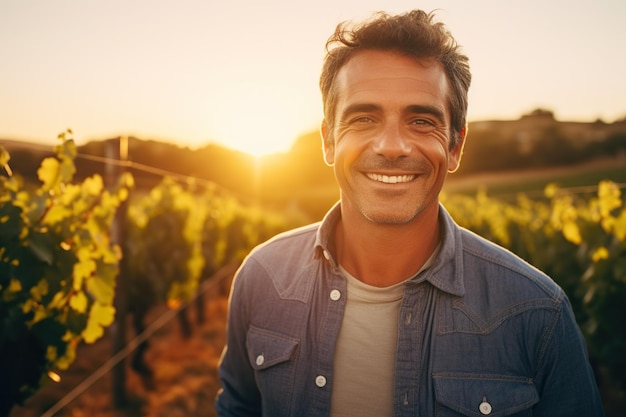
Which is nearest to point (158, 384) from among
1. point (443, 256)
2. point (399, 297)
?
point (399, 297)

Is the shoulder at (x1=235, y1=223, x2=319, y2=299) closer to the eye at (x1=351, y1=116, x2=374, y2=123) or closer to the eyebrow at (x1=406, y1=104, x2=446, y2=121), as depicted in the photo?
the eye at (x1=351, y1=116, x2=374, y2=123)

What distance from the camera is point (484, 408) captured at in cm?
161

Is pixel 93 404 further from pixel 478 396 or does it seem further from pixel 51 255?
pixel 478 396

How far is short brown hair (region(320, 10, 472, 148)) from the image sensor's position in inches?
71.4

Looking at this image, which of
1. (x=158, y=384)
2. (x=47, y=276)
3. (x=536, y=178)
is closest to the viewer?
(x=47, y=276)

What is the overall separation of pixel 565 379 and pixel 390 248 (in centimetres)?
68

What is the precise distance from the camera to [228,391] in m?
2.00

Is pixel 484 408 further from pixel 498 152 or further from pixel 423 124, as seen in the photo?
pixel 498 152

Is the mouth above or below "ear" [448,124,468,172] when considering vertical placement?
below

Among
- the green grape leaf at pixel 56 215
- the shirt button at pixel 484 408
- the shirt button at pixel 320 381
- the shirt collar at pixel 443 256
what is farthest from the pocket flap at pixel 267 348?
the green grape leaf at pixel 56 215

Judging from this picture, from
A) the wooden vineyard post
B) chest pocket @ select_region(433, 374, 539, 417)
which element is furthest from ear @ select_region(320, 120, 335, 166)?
the wooden vineyard post

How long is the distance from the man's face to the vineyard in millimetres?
1520

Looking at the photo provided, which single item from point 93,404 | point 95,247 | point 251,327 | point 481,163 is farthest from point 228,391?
point 481,163

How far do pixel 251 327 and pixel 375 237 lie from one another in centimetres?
59
